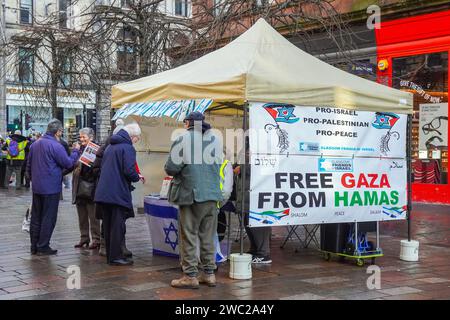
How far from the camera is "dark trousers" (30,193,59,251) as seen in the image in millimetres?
8117

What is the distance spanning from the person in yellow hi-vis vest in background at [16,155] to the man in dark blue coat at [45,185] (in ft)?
40.2

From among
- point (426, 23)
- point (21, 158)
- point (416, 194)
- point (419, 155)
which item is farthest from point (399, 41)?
point (21, 158)

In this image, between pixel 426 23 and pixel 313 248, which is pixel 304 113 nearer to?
pixel 313 248

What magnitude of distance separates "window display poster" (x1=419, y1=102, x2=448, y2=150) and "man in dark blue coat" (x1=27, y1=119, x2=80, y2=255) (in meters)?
9.82

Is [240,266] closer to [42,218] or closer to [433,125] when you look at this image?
[42,218]

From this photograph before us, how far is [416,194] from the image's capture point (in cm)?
1523

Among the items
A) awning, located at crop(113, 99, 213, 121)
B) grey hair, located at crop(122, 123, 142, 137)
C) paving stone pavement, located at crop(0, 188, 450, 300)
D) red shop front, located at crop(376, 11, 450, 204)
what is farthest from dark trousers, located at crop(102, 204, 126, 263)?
red shop front, located at crop(376, 11, 450, 204)

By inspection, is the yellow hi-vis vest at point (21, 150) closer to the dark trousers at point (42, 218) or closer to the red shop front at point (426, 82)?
the red shop front at point (426, 82)

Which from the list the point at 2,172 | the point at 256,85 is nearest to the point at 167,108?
the point at 256,85

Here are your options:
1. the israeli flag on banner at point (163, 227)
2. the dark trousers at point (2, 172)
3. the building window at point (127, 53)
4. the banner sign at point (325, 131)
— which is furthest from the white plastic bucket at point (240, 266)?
the dark trousers at point (2, 172)

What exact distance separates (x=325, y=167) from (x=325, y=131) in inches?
17.5

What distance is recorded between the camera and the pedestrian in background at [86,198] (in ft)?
27.9

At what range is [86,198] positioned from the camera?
8.59 metres

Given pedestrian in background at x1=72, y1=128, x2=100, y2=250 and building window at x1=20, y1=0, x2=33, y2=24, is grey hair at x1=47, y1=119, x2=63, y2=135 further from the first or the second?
building window at x1=20, y1=0, x2=33, y2=24
